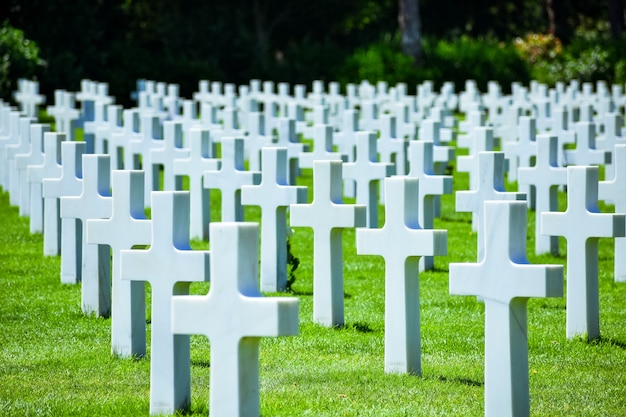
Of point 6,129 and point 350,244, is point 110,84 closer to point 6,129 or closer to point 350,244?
point 6,129

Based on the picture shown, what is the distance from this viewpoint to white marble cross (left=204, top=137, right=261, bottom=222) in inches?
430

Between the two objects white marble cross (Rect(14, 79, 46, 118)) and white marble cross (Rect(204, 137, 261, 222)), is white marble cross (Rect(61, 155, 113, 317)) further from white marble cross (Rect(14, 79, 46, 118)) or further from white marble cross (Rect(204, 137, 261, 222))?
white marble cross (Rect(14, 79, 46, 118))

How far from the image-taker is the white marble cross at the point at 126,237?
23.4 ft

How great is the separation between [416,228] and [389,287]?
1.12ft

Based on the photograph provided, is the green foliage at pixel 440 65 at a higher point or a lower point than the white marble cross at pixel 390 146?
higher

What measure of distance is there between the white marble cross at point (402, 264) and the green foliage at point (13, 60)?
1806 cm

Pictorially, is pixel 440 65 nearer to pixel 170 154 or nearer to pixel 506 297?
pixel 170 154

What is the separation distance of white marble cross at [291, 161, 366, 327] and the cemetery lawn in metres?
0.20

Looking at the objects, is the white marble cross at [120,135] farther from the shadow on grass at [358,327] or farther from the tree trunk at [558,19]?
the tree trunk at [558,19]

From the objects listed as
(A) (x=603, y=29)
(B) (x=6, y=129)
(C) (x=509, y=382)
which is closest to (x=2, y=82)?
(B) (x=6, y=129)

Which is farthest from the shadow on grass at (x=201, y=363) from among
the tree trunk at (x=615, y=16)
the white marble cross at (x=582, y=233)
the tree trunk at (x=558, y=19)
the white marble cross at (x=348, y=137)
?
the tree trunk at (x=558, y=19)

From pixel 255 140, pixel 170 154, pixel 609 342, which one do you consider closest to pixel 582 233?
pixel 609 342

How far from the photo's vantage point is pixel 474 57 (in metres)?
35.0

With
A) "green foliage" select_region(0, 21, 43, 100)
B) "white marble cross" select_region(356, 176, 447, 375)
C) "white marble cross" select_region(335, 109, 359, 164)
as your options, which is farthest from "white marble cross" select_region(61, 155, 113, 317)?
"green foliage" select_region(0, 21, 43, 100)
